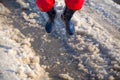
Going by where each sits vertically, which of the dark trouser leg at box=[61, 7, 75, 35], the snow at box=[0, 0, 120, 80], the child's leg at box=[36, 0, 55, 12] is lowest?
the snow at box=[0, 0, 120, 80]

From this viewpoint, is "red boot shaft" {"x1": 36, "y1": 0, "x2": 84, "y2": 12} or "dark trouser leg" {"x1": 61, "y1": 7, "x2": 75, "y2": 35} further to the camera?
"dark trouser leg" {"x1": 61, "y1": 7, "x2": 75, "y2": 35}

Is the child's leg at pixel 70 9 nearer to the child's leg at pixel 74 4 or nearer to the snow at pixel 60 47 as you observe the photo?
the child's leg at pixel 74 4

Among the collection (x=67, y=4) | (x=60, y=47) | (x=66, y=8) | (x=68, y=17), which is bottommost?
(x=60, y=47)

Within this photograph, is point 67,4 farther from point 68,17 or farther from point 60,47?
point 60,47

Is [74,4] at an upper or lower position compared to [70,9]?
upper

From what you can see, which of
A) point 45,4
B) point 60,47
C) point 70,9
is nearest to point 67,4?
point 70,9

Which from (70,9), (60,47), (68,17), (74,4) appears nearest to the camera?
(74,4)

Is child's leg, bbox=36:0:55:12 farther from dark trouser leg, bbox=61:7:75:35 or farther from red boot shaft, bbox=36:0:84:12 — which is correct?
dark trouser leg, bbox=61:7:75:35

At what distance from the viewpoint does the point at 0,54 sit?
432cm

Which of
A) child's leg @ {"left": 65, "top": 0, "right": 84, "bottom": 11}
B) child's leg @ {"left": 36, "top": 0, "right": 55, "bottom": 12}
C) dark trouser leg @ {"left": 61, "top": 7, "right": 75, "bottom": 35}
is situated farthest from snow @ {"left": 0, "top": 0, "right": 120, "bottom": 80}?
child's leg @ {"left": 65, "top": 0, "right": 84, "bottom": 11}

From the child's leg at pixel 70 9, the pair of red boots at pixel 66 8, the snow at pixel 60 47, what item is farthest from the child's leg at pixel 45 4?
the snow at pixel 60 47

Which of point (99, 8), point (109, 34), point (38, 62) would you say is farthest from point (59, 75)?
point (99, 8)

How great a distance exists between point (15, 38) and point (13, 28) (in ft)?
1.02

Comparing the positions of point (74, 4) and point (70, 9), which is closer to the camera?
point (74, 4)
